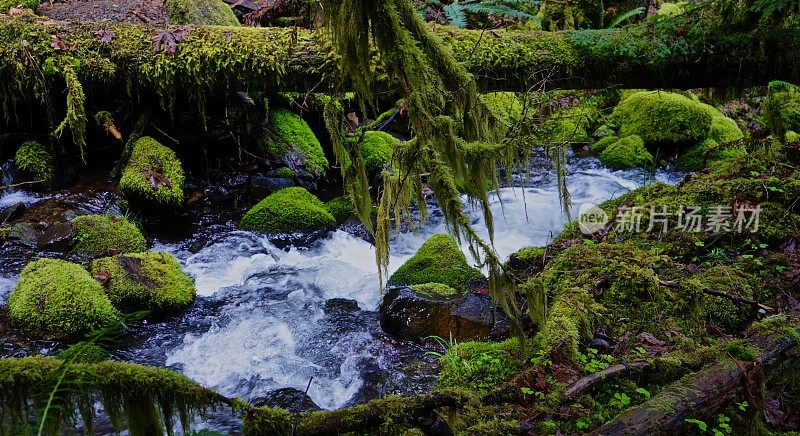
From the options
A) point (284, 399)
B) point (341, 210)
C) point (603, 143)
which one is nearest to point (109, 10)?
point (341, 210)

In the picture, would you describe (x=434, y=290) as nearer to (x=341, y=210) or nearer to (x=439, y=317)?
(x=439, y=317)

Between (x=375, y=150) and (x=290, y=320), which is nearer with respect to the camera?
(x=290, y=320)

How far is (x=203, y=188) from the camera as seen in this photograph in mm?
8531

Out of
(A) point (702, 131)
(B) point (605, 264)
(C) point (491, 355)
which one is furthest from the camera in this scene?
(A) point (702, 131)

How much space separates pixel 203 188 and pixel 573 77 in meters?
5.53

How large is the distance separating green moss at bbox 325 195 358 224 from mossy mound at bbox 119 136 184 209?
6.84ft

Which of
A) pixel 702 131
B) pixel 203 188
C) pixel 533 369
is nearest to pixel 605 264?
pixel 533 369

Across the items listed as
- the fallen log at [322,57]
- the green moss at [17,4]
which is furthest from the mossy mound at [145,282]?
the green moss at [17,4]

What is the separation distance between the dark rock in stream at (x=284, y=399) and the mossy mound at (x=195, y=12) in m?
7.05

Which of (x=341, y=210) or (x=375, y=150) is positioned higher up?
(x=375, y=150)

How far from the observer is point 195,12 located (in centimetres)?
949

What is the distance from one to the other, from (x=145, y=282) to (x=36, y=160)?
3442mm

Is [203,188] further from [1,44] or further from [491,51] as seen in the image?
[491,51]

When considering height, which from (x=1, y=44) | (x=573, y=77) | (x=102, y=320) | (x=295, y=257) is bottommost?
(x=295, y=257)
